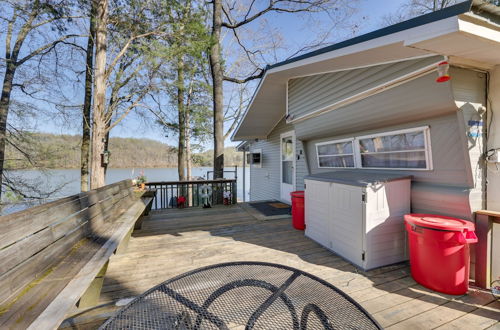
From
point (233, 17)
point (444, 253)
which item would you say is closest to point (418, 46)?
point (444, 253)

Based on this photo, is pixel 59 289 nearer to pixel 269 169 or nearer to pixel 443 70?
pixel 443 70

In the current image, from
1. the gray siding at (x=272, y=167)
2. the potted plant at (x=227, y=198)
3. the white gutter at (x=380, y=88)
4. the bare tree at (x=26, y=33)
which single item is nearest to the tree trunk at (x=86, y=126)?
the bare tree at (x=26, y=33)

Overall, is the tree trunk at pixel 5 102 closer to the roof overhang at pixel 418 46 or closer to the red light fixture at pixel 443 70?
the roof overhang at pixel 418 46

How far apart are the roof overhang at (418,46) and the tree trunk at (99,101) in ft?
14.2

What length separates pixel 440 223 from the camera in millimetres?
2213

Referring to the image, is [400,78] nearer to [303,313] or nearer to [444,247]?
[444,247]

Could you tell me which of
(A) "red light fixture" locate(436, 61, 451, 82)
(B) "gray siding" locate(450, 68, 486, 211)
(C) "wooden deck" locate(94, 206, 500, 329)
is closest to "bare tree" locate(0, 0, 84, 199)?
(C) "wooden deck" locate(94, 206, 500, 329)

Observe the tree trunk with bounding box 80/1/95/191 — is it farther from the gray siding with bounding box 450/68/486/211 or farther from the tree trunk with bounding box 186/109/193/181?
the gray siding with bounding box 450/68/486/211

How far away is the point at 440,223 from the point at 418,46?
1822 millimetres

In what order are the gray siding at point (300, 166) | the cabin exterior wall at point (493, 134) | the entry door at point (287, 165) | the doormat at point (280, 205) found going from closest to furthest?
the cabin exterior wall at point (493, 134) → the gray siding at point (300, 166) → the doormat at point (280, 205) → the entry door at point (287, 165)

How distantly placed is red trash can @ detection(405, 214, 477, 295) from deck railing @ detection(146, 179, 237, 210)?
16.1 feet

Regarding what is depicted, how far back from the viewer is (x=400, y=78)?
2674mm

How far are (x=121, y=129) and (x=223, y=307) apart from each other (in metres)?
9.95

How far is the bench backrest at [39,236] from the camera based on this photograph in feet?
3.88
